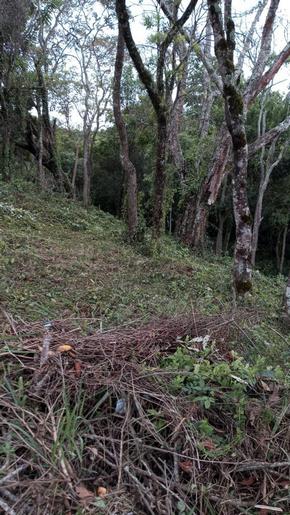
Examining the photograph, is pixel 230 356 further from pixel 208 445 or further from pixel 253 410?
pixel 208 445

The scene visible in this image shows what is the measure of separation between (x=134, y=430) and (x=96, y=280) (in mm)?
3916

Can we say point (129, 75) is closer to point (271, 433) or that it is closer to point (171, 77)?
point (171, 77)

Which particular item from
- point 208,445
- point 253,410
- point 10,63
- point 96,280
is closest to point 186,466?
point 208,445

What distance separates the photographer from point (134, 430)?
2.16 m

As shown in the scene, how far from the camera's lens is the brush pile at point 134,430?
5.90 feet

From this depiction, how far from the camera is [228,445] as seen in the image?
2.16 meters

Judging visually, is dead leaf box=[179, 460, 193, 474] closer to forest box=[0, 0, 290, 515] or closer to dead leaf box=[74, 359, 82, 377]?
forest box=[0, 0, 290, 515]

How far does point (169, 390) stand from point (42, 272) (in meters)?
3.70

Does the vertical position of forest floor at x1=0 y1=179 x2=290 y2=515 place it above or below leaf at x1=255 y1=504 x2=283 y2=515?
above

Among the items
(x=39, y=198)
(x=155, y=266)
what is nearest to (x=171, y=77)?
(x=155, y=266)

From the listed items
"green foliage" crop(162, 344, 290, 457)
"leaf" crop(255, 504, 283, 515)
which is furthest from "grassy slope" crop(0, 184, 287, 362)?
"leaf" crop(255, 504, 283, 515)

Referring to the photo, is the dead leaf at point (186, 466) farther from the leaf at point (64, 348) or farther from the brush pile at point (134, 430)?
the leaf at point (64, 348)

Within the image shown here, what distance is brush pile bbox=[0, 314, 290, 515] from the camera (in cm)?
180

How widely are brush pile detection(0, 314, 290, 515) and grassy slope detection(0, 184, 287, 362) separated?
1144mm
